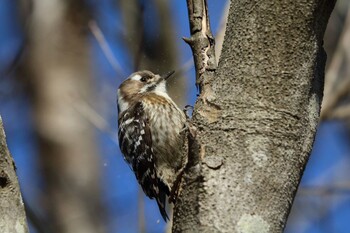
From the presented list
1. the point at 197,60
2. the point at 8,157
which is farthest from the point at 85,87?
the point at 8,157

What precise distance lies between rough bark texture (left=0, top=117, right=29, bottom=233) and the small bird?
2.12m

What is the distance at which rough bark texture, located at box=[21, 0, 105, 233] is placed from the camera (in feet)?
18.0

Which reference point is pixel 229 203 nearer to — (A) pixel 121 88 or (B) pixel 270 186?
(B) pixel 270 186

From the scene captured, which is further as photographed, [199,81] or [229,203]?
[199,81]

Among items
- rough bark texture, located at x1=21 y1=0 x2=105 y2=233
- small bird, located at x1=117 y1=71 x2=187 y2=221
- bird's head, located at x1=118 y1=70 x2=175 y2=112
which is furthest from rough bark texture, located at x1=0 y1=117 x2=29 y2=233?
rough bark texture, located at x1=21 y1=0 x2=105 y2=233

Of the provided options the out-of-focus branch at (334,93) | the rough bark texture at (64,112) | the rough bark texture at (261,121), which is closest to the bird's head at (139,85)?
the rough bark texture at (64,112)

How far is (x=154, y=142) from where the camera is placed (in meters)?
4.55

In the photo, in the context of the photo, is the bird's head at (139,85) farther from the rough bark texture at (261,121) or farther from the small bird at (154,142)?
the rough bark texture at (261,121)

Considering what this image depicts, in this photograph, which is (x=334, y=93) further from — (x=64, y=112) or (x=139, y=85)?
(x=64, y=112)

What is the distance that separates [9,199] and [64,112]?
3599 millimetres

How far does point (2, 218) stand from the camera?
84.5 inches

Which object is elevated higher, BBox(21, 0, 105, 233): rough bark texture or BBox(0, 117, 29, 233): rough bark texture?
BBox(21, 0, 105, 233): rough bark texture

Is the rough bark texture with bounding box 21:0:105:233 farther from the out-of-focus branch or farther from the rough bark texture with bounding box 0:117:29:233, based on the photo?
the rough bark texture with bounding box 0:117:29:233

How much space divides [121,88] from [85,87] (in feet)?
3.28
